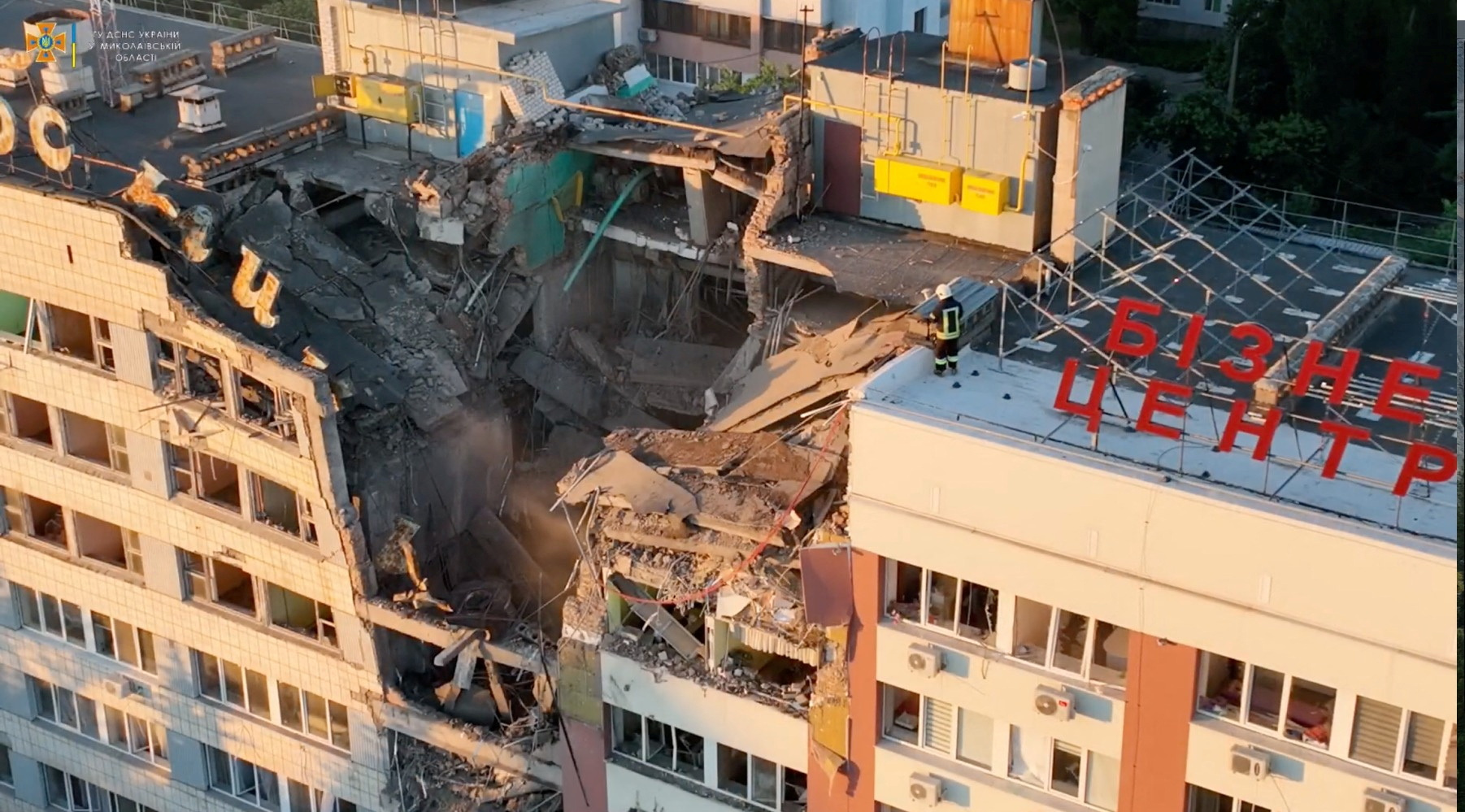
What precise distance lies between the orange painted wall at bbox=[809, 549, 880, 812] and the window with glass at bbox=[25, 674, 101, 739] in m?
21.6

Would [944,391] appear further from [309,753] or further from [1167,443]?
[309,753]

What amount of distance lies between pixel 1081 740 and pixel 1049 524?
160 inches

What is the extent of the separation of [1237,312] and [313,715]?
22.8 m

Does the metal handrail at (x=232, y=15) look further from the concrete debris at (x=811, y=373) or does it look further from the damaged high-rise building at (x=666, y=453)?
the concrete debris at (x=811, y=373)

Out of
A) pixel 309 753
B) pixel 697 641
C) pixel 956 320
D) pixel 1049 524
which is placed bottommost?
pixel 309 753

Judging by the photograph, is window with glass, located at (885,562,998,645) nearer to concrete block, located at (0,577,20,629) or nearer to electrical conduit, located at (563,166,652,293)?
electrical conduit, located at (563,166,652,293)

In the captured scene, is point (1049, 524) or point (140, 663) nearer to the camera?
point (1049, 524)

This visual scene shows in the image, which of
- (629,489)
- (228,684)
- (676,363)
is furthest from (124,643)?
(629,489)

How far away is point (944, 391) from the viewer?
115ft

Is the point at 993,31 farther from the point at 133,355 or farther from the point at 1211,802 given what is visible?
the point at 133,355

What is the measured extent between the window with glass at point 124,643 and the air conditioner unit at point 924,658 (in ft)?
69.3

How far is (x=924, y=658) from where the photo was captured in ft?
113

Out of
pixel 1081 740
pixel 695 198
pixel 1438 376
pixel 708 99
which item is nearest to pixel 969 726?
pixel 1081 740

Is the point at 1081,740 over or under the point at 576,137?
under
